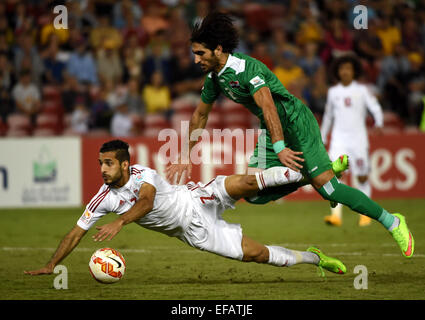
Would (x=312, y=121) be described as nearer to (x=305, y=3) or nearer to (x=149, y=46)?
(x=149, y=46)

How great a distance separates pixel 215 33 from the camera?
7.31 metres

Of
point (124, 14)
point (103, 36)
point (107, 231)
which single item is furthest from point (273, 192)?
point (124, 14)

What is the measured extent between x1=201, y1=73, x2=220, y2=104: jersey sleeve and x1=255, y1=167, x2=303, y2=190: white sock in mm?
1018

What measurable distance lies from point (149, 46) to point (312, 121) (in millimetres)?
9995

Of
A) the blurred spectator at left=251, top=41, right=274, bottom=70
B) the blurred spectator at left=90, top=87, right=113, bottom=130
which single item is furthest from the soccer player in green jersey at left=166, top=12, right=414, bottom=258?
the blurred spectator at left=251, top=41, right=274, bottom=70

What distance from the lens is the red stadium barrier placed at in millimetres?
14391

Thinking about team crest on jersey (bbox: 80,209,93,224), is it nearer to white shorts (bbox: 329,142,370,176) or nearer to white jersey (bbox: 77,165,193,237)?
white jersey (bbox: 77,165,193,237)

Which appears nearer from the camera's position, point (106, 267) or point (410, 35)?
point (106, 267)

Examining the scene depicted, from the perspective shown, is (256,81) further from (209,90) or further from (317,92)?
(317,92)

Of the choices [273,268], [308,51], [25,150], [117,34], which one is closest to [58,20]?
[117,34]

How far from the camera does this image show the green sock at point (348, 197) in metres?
7.50

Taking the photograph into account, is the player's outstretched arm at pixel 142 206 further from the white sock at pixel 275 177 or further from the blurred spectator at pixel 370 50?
the blurred spectator at pixel 370 50

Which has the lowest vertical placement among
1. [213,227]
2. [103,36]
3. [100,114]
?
[213,227]

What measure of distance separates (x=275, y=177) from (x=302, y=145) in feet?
1.45
